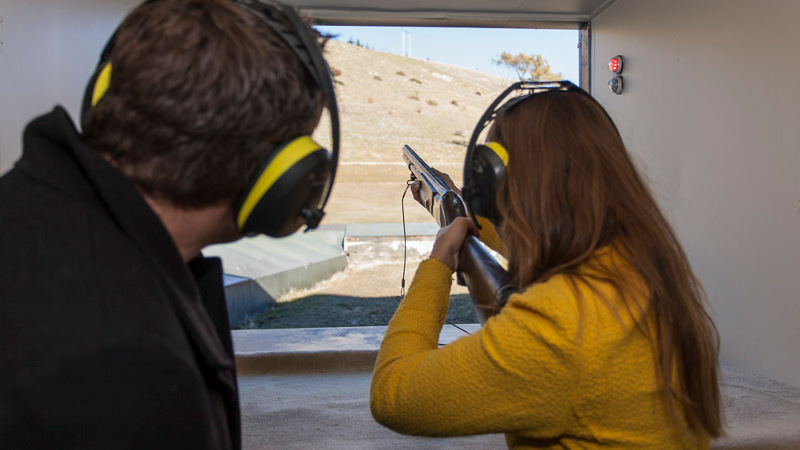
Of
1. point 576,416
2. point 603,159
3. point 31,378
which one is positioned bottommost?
point 576,416

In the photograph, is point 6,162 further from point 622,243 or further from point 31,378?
point 622,243

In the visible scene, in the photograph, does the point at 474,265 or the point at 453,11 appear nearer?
the point at 474,265

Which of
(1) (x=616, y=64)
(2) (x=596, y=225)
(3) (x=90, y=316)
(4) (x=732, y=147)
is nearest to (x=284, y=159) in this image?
(3) (x=90, y=316)

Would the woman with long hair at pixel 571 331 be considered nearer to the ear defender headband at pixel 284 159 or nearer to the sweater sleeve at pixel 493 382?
the sweater sleeve at pixel 493 382

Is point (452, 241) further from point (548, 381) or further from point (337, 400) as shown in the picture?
point (337, 400)

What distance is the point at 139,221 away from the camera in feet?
2.43

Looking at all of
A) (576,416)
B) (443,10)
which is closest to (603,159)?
(576,416)

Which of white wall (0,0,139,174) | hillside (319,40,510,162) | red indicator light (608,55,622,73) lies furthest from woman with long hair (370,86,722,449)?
hillside (319,40,510,162)

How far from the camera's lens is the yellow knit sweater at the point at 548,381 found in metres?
1.03

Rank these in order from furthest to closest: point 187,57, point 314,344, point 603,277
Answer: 1. point 314,344
2. point 603,277
3. point 187,57

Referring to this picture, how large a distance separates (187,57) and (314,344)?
10.9 feet

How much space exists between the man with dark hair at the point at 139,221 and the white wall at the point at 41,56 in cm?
200

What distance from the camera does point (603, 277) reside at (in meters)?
1.09

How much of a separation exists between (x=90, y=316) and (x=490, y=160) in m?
0.85
